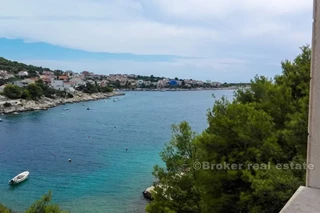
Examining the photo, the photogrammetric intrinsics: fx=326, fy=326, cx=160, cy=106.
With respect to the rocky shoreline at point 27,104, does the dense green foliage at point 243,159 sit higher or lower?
higher

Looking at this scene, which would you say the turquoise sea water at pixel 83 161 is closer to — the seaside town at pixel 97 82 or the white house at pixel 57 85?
the white house at pixel 57 85

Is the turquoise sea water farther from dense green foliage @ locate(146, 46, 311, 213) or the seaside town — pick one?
the seaside town

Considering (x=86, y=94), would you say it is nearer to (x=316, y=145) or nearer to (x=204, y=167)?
(x=204, y=167)

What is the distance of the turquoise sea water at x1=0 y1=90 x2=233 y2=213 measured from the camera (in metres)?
21.4

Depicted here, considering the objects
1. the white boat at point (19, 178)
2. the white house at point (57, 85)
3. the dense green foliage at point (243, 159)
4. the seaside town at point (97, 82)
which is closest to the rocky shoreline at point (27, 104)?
the white house at point (57, 85)

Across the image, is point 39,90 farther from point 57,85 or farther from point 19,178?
point 19,178

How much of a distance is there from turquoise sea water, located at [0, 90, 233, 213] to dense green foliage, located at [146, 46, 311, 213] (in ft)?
29.8

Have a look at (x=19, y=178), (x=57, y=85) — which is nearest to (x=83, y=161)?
(x=19, y=178)

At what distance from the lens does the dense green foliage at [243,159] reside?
664cm

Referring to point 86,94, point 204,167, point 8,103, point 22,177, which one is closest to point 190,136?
point 204,167

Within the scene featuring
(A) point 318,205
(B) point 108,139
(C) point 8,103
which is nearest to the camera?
(A) point 318,205

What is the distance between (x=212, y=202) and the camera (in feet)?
27.0

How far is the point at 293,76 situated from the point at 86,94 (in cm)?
9299

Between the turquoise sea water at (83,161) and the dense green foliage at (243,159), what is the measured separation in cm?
907
